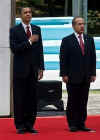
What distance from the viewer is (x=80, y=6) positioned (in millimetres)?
15250

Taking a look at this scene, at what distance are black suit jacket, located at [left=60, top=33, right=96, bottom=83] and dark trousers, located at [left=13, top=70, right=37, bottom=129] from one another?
1.53 ft

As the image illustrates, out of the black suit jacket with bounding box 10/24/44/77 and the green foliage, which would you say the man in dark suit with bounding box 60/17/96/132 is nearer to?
the black suit jacket with bounding box 10/24/44/77

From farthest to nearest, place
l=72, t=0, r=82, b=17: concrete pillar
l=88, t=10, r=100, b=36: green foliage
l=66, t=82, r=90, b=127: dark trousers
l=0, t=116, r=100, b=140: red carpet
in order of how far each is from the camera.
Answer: l=88, t=10, r=100, b=36: green foliage, l=72, t=0, r=82, b=17: concrete pillar, l=66, t=82, r=90, b=127: dark trousers, l=0, t=116, r=100, b=140: red carpet

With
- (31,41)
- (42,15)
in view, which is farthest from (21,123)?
(42,15)

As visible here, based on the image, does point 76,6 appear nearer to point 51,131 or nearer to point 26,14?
point 51,131

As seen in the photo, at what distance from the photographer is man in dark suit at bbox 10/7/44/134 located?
28.6 ft

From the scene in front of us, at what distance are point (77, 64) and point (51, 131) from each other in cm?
110

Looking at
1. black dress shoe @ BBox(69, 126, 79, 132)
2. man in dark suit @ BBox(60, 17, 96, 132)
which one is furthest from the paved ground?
man in dark suit @ BBox(60, 17, 96, 132)

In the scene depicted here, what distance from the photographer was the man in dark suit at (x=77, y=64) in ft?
29.1

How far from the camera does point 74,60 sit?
29.1 feet

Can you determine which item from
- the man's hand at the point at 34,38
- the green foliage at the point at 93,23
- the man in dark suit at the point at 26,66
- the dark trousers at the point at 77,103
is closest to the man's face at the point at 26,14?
the man in dark suit at the point at 26,66

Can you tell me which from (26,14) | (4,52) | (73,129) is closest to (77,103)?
(73,129)

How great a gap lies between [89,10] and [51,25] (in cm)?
101

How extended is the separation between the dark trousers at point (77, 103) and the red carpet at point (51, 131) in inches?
8.7
